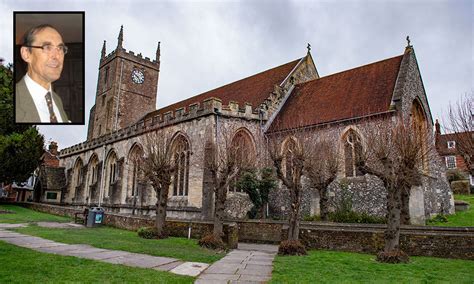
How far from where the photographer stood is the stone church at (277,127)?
1859 centimetres

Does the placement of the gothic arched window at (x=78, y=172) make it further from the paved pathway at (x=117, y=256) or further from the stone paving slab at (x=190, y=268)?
the stone paving slab at (x=190, y=268)

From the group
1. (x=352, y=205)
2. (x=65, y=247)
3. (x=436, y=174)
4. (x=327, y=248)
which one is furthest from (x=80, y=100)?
(x=436, y=174)

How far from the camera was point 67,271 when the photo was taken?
689 cm

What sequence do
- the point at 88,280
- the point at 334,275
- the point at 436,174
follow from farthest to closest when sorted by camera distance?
the point at 436,174 → the point at 334,275 → the point at 88,280

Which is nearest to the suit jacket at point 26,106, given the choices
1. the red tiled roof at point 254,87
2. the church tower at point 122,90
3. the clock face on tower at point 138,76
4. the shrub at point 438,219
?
the shrub at point 438,219

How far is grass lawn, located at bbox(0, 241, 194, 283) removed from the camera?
627 cm

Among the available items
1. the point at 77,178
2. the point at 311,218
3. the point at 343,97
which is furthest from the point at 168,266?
the point at 77,178

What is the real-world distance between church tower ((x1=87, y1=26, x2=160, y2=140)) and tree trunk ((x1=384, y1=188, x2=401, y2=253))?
97.3 feet

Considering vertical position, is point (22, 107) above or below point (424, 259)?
above

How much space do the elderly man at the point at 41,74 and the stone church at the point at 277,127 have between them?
14807 millimetres

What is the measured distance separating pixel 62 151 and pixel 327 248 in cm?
3511

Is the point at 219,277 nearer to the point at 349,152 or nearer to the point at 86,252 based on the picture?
the point at 86,252

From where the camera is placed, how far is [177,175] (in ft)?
73.2

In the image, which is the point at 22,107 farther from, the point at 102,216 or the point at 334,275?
the point at 102,216
